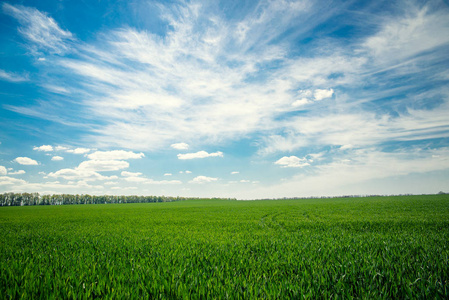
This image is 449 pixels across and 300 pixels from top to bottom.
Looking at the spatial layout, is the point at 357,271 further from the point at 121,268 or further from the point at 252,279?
the point at 121,268

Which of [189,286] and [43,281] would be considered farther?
[43,281]

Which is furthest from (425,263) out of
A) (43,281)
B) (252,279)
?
(43,281)

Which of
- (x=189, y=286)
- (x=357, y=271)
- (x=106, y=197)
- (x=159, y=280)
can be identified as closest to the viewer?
(x=189, y=286)

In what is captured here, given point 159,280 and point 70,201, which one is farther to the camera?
point 70,201

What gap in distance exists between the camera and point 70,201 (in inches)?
6983

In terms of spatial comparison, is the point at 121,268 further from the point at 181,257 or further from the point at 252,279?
the point at 252,279

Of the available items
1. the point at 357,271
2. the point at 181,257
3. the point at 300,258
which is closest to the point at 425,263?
the point at 357,271

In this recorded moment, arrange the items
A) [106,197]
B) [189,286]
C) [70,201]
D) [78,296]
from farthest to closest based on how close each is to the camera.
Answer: [106,197], [70,201], [189,286], [78,296]

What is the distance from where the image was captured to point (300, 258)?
243 inches

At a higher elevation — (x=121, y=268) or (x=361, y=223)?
(x=121, y=268)

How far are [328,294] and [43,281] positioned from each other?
6.21m

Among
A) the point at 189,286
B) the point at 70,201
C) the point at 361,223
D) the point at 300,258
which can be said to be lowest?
the point at 70,201

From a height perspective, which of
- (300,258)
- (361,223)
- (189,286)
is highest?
(189,286)

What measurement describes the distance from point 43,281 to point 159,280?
107 inches
